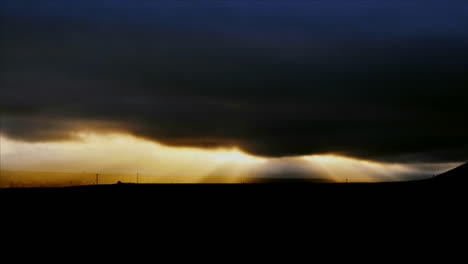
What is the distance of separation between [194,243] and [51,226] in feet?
56.1

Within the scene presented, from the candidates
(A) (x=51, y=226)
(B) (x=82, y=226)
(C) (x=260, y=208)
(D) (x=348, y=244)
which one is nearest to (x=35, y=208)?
(A) (x=51, y=226)

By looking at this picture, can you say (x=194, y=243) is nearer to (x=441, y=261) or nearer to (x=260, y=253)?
(x=260, y=253)

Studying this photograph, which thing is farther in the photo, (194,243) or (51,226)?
(51,226)

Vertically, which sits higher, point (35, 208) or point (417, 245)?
point (35, 208)

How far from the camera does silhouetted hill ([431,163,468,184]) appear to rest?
41.4 m

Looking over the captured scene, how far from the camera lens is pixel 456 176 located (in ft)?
140

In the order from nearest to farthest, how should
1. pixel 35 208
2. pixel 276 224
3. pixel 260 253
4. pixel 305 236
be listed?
pixel 260 253 → pixel 305 236 → pixel 276 224 → pixel 35 208

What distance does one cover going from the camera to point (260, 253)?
34281 mm

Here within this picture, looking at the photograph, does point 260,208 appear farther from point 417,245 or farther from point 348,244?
point 417,245

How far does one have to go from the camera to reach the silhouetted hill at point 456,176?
41438 mm

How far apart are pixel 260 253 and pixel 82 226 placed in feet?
64.7

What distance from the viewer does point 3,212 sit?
45.7m

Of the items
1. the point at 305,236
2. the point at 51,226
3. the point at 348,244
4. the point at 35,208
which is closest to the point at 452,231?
the point at 348,244

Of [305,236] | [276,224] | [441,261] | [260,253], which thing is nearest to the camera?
[441,261]
